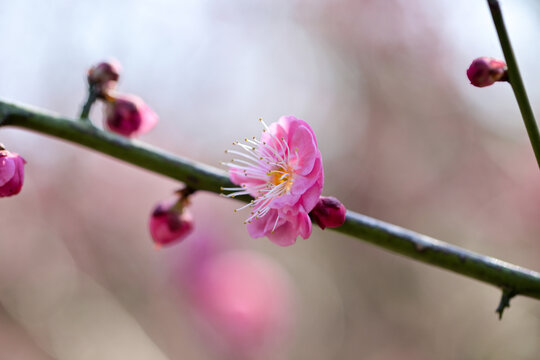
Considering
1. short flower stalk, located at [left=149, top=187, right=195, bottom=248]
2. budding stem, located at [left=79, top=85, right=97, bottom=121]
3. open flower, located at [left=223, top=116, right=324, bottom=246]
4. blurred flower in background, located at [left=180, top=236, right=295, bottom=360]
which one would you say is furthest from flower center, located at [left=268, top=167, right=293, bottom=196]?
blurred flower in background, located at [left=180, top=236, right=295, bottom=360]

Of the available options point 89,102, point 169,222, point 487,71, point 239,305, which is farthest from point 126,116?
point 239,305

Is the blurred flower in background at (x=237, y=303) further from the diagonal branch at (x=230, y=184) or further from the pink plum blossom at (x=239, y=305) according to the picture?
the diagonal branch at (x=230, y=184)

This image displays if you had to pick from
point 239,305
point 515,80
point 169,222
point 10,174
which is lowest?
point 239,305

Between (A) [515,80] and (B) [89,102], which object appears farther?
(B) [89,102]

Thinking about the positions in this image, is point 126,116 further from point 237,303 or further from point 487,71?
point 237,303

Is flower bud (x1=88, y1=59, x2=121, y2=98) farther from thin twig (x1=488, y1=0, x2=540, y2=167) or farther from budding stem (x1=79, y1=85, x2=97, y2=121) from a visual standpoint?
thin twig (x1=488, y1=0, x2=540, y2=167)

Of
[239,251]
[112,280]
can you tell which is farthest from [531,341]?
[112,280]
